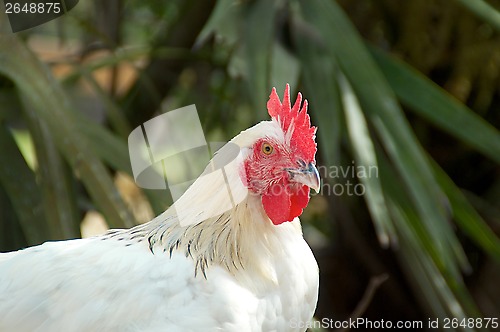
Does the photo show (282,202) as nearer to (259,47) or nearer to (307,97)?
(259,47)

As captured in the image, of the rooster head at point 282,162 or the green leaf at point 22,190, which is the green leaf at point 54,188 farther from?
the rooster head at point 282,162

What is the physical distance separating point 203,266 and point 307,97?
0.99 m

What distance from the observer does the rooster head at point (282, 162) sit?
1.57m

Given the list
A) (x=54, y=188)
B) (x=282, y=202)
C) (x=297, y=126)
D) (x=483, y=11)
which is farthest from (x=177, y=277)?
(x=483, y=11)

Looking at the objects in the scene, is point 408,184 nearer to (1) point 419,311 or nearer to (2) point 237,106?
(2) point 237,106

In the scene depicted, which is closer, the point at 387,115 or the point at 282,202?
the point at 282,202

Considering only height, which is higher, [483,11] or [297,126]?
[483,11]

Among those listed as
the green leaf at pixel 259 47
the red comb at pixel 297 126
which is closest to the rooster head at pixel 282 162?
the red comb at pixel 297 126

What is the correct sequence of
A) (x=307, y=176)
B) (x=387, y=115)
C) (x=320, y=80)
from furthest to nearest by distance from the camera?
(x=320, y=80) → (x=387, y=115) → (x=307, y=176)

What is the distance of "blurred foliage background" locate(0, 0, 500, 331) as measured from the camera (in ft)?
6.31

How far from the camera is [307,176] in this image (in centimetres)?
154

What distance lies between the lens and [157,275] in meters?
1.55

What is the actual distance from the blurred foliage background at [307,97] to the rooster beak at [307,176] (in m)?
0.39

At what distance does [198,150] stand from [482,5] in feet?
3.00
